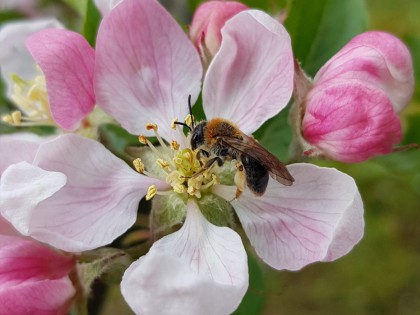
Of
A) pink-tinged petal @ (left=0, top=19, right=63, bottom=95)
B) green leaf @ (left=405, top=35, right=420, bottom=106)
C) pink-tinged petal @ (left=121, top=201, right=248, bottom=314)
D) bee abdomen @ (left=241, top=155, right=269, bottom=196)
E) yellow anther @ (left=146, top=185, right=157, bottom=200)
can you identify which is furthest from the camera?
green leaf @ (left=405, top=35, right=420, bottom=106)

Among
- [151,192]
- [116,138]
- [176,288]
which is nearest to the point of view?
[176,288]

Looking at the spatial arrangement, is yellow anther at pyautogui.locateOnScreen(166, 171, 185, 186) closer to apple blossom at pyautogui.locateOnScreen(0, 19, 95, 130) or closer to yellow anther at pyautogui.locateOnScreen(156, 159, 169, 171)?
yellow anther at pyautogui.locateOnScreen(156, 159, 169, 171)

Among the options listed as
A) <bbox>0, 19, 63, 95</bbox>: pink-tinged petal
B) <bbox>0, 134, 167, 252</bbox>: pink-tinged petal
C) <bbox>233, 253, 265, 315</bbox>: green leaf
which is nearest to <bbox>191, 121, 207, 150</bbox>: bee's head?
<bbox>0, 134, 167, 252</bbox>: pink-tinged petal

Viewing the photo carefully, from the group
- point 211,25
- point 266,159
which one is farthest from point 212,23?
point 266,159

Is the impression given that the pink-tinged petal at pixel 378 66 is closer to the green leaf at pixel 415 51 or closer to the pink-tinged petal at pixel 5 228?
the pink-tinged petal at pixel 5 228

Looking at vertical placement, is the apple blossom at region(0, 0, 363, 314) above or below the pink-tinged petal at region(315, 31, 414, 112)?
below

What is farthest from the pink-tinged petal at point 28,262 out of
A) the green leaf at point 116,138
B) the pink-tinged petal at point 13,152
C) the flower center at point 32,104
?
the flower center at point 32,104

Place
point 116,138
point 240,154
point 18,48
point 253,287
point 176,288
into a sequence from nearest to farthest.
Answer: point 176,288
point 240,154
point 253,287
point 18,48
point 116,138

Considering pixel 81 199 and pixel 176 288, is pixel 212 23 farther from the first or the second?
pixel 176 288

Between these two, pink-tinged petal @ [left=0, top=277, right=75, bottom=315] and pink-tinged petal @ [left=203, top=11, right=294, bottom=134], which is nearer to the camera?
pink-tinged petal @ [left=0, top=277, right=75, bottom=315]

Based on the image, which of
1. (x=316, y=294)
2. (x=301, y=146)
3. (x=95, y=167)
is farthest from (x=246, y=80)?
(x=316, y=294)
